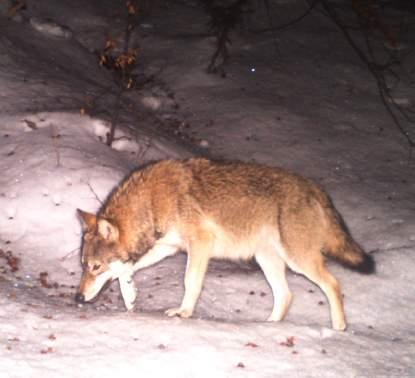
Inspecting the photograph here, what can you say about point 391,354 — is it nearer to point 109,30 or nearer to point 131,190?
point 131,190

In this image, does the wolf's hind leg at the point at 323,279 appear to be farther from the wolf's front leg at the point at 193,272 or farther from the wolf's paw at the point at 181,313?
the wolf's paw at the point at 181,313

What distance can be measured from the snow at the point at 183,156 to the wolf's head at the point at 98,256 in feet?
0.90

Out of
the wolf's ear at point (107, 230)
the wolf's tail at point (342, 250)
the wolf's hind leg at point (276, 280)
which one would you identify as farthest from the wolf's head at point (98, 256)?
the wolf's tail at point (342, 250)

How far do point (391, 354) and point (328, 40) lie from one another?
15.9 metres

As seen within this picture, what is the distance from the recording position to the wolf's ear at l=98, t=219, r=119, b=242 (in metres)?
6.25

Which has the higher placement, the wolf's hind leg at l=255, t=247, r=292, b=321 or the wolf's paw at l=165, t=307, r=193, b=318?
the wolf's hind leg at l=255, t=247, r=292, b=321

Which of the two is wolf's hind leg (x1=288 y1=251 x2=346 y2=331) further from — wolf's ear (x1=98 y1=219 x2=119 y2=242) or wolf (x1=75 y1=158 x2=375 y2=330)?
wolf's ear (x1=98 y1=219 x2=119 y2=242)

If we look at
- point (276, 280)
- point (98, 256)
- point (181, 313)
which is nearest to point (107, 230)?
point (98, 256)

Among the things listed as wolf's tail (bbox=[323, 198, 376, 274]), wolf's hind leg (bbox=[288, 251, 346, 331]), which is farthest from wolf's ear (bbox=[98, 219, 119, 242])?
wolf's tail (bbox=[323, 198, 376, 274])

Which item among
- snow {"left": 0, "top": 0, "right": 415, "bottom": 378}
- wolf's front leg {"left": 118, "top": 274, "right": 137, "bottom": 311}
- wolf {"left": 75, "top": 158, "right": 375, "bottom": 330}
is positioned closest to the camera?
snow {"left": 0, "top": 0, "right": 415, "bottom": 378}

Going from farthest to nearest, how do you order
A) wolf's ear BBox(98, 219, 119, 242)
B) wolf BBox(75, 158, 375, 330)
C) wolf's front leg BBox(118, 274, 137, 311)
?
wolf's front leg BBox(118, 274, 137, 311) → wolf BBox(75, 158, 375, 330) → wolf's ear BBox(98, 219, 119, 242)

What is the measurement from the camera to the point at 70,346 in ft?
18.2

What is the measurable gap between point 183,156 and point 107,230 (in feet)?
18.9

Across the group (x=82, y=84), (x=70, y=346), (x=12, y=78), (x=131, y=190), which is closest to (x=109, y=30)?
(x=82, y=84)
